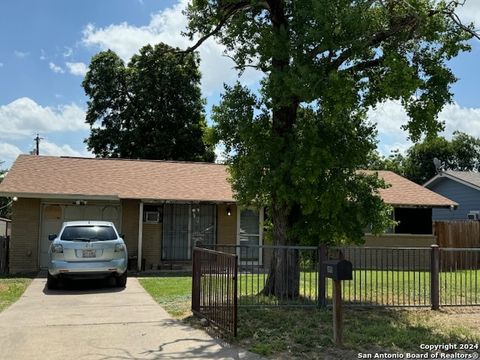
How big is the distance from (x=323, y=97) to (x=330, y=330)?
157 inches

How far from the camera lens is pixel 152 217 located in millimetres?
19984

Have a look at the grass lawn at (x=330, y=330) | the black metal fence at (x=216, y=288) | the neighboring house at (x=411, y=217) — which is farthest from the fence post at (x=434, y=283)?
the neighboring house at (x=411, y=217)

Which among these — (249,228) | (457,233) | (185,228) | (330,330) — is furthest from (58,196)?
(457,233)

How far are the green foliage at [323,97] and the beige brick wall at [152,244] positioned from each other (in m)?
8.19

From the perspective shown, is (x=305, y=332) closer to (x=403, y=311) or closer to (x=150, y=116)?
(x=403, y=311)

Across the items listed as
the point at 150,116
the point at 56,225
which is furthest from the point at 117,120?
the point at 56,225

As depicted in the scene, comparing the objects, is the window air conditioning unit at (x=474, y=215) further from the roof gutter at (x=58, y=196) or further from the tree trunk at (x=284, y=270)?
the tree trunk at (x=284, y=270)

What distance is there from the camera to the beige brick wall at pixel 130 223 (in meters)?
19.4

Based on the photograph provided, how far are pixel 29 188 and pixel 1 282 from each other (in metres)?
3.89

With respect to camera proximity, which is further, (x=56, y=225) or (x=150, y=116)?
(x=150, y=116)

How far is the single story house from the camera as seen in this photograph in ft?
60.3

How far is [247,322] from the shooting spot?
8.91 m

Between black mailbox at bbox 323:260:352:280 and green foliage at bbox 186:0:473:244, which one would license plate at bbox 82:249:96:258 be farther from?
black mailbox at bbox 323:260:352:280

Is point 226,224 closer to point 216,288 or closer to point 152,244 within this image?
point 152,244
